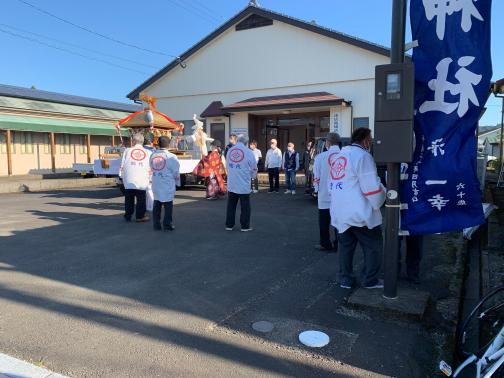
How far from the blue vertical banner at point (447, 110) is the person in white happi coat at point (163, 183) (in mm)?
4968

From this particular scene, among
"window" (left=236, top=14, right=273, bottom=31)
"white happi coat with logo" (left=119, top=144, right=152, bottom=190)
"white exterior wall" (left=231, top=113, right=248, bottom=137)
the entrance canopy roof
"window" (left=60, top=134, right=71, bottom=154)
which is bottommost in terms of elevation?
"white happi coat with logo" (left=119, top=144, right=152, bottom=190)

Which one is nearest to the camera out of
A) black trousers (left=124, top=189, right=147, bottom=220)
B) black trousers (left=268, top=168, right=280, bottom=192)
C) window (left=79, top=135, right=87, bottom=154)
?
black trousers (left=124, top=189, right=147, bottom=220)

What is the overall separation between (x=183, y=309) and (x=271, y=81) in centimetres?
1716

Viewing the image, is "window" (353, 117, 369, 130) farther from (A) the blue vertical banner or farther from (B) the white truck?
(A) the blue vertical banner

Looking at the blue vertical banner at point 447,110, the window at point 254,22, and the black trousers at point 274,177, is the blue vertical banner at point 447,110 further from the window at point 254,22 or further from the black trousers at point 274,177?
the window at point 254,22

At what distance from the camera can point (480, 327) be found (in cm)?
333

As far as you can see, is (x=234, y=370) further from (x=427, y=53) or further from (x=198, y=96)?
(x=198, y=96)

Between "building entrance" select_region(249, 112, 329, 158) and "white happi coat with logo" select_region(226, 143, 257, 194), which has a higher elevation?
"building entrance" select_region(249, 112, 329, 158)

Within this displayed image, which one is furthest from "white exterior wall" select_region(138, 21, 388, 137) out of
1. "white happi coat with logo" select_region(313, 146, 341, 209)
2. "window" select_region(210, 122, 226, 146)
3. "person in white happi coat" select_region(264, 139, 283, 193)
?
"white happi coat with logo" select_region(313, 146, 341, 209)

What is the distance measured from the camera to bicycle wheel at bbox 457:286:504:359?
9.71 ft

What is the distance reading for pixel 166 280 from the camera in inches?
195

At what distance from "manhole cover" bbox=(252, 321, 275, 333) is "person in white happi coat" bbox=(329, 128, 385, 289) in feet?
4.22

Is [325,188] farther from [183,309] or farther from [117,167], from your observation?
[117,167]

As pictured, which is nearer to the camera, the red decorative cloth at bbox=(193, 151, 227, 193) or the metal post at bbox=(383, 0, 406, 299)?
the metal post at bbox=(383, 0, 406, 299)
